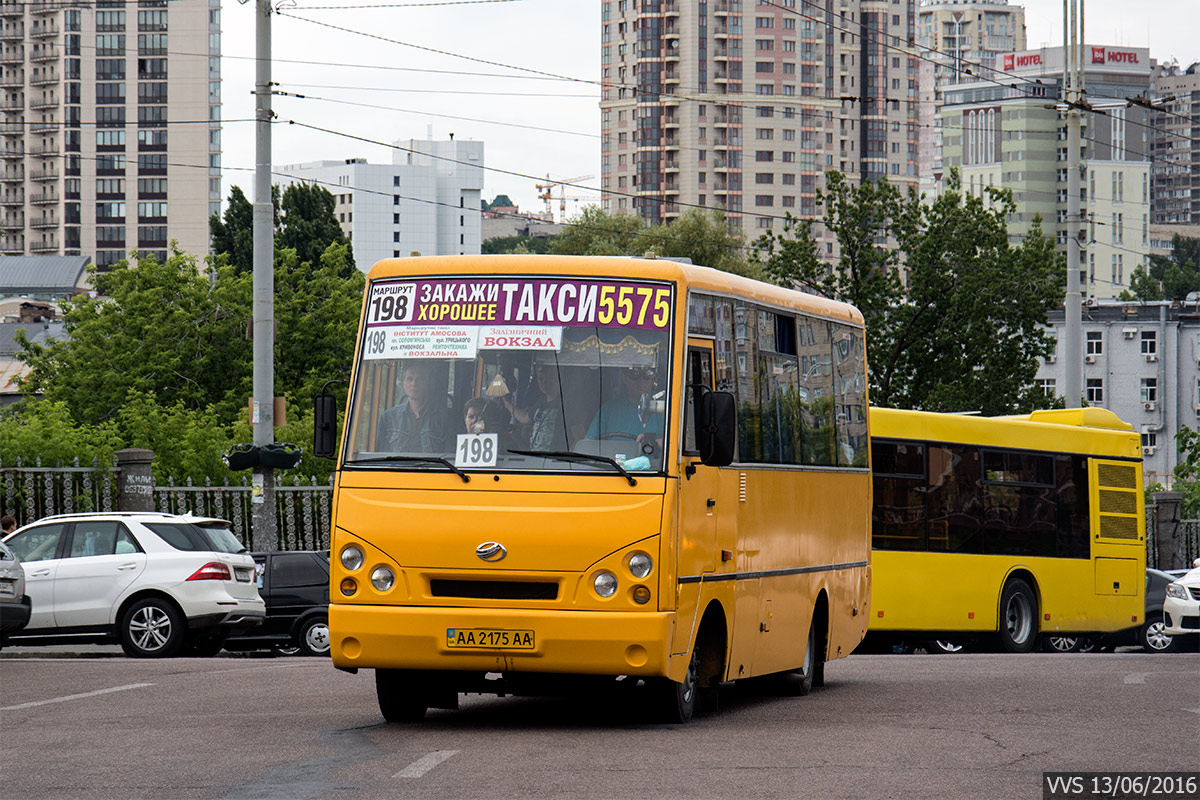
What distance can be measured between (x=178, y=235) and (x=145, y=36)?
15945 millimetres

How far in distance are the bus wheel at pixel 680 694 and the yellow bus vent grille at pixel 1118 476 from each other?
566 inches

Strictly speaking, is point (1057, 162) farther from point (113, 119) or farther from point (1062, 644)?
point (1062, 644)

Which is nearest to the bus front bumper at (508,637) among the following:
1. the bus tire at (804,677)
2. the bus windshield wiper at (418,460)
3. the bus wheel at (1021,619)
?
the bus windshield wiper at (418,460)

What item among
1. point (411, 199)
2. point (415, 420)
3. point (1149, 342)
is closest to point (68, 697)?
point (415, 420)

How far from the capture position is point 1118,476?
25578 millimetres

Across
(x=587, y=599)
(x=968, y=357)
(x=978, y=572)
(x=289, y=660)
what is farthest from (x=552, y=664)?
(x=968, y=357)

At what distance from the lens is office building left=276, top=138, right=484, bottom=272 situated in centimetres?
18250

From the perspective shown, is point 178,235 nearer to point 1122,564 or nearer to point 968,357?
point 968,357

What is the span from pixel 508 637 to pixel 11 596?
8.75 meters

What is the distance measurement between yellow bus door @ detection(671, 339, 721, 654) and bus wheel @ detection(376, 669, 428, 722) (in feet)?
5.89

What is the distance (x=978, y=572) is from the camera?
23.5 m

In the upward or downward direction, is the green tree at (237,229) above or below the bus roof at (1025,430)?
above

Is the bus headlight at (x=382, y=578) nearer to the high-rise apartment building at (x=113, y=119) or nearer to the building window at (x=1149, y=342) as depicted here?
the building window at (x=1149, y=342)

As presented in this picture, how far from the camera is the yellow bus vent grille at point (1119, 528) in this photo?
2533 centimetres
